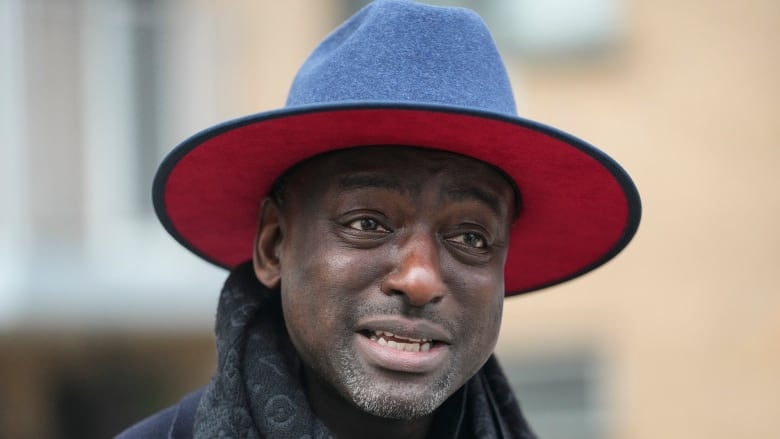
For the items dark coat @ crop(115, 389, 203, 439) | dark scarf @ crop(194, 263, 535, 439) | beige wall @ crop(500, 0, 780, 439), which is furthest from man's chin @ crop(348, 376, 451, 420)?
beige wall @ crop(500, 0, 780, 439)

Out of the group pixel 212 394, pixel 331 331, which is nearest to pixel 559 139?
pixel 331 331

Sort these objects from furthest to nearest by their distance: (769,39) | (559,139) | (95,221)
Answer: (769,39) → (95,221) → (559,139)

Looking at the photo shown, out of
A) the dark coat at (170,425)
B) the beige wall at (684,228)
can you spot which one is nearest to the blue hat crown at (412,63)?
the dark coat at (170,425)

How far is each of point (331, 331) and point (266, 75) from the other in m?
5.56

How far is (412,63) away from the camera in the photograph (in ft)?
8.89

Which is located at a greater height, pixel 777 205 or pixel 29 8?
pixel 29 8

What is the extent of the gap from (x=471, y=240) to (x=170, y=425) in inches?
32.4

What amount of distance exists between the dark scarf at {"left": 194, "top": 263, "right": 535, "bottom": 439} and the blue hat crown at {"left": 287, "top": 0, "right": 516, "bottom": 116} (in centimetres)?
51

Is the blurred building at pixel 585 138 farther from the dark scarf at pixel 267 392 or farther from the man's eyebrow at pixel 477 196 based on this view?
the man's eyebrow at pixel 477 196

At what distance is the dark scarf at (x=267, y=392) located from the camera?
2.71 metres

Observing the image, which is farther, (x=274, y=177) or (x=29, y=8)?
(x=29, y=8)

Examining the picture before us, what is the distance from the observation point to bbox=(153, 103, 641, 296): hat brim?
103 inches

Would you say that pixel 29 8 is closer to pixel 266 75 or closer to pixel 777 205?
pixel 266 75

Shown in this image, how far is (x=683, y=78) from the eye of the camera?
8.10 m
